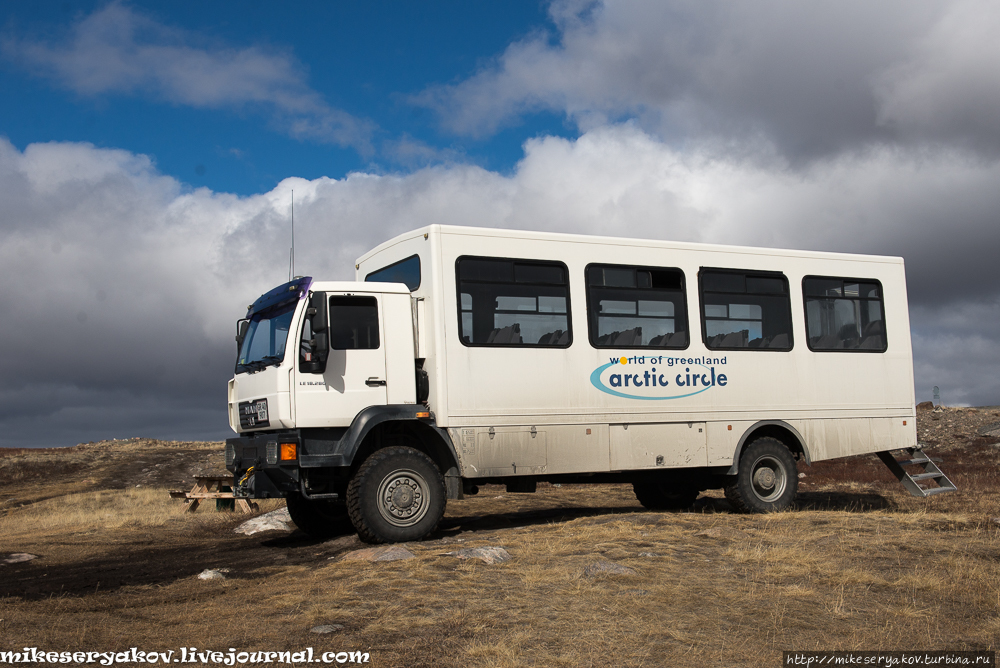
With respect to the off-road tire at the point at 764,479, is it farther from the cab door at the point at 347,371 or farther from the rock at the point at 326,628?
the rock at the point at 326,628

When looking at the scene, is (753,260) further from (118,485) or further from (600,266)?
(118,485)

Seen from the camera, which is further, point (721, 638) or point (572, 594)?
point (572, 594)

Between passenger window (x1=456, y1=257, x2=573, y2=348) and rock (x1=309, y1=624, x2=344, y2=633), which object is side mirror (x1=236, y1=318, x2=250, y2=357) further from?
rock (x1=309, y1=624, x2=344, y2=633)

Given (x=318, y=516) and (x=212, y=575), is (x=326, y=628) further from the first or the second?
(x=318, y=516)

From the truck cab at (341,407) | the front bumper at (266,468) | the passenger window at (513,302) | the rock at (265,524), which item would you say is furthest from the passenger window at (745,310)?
the rock at (265,524)

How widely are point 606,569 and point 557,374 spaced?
3.76 m

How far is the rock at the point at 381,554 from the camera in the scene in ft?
28.4

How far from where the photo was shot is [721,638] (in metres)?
5.63

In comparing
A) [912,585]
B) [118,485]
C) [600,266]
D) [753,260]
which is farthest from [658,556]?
[118,485]

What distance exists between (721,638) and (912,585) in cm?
261

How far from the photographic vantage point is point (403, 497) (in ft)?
32.7

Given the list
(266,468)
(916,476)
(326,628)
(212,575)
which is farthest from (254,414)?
(916,476)

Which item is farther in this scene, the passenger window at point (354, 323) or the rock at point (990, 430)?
the rock at point (990, 430)

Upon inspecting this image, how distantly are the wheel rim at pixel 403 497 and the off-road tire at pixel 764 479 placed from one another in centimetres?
504
